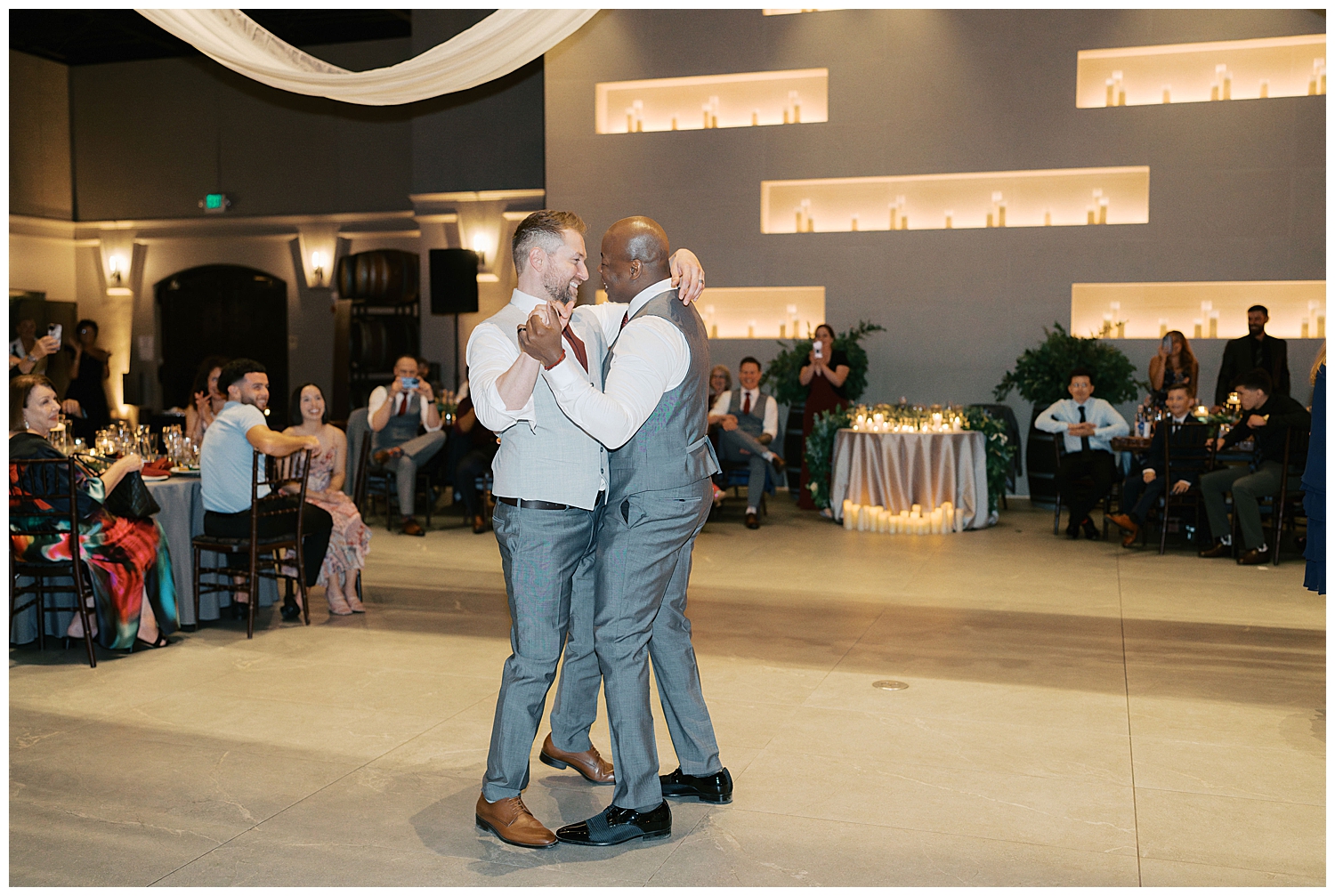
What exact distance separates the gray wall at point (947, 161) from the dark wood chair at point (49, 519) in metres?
7.33

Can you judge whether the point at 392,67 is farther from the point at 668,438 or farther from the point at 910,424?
the point at 910,424

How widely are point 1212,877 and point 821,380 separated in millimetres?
7118

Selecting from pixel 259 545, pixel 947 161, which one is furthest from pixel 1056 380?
pixel 259 545

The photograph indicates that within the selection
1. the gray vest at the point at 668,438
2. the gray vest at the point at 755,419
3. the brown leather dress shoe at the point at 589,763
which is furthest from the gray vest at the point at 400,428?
the gray vest at the point at 668,438

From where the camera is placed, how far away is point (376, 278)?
487 inches

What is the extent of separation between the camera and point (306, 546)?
553cm

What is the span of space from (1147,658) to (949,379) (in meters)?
6.26

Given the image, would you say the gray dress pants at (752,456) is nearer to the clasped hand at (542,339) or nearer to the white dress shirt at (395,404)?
the white dress shirt at (395,404)

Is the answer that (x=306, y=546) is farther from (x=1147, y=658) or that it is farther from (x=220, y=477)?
(x=1147, y=658)

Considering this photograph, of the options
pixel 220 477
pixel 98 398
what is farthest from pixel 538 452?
pixel 98 398

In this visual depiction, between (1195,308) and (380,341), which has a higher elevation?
(1195,308)

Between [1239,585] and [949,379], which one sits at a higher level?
[949,379]

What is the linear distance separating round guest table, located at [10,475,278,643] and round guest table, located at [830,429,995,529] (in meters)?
4.64

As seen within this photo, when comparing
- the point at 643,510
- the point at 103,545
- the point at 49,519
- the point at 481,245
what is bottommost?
the point at 103,545
